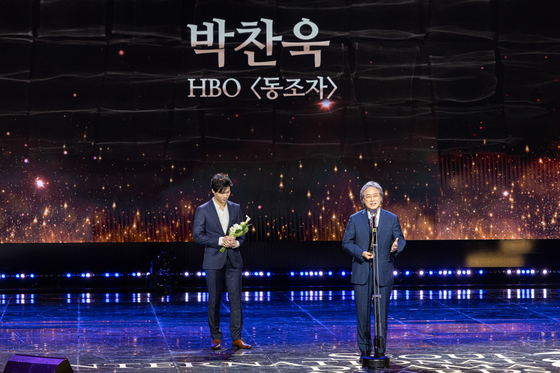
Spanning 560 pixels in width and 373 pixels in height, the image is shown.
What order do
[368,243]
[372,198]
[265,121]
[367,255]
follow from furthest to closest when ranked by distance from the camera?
1. [265,121]
2. [368,243]
3. [372,198]
4. [367,255]

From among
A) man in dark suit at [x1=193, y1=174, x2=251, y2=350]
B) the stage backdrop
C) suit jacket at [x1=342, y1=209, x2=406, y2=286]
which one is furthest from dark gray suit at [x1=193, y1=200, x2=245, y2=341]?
the stage backdrop

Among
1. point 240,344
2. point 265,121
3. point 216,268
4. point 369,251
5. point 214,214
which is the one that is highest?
point 265,121

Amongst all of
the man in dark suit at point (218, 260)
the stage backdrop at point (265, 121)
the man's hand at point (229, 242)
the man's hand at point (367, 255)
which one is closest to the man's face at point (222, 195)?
the man in dark suit at point (218, 260)

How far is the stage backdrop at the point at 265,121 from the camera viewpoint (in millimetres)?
9945

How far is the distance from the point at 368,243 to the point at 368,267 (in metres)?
0.18

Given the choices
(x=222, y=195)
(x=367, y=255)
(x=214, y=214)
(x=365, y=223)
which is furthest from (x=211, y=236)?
(x=367, y=255)

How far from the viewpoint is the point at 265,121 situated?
9.99 metres

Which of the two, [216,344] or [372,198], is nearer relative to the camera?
[372,198]

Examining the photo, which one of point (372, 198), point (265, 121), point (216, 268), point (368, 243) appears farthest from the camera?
point (265, 121)

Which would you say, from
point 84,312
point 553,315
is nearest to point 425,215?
point 553,315

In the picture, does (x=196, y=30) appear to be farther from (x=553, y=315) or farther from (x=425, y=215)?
(x=553, y=315)

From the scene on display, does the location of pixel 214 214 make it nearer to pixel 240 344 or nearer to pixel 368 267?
pixel 240 344

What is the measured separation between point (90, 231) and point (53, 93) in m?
1.95

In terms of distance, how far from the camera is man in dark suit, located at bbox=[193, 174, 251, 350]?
223 inches
